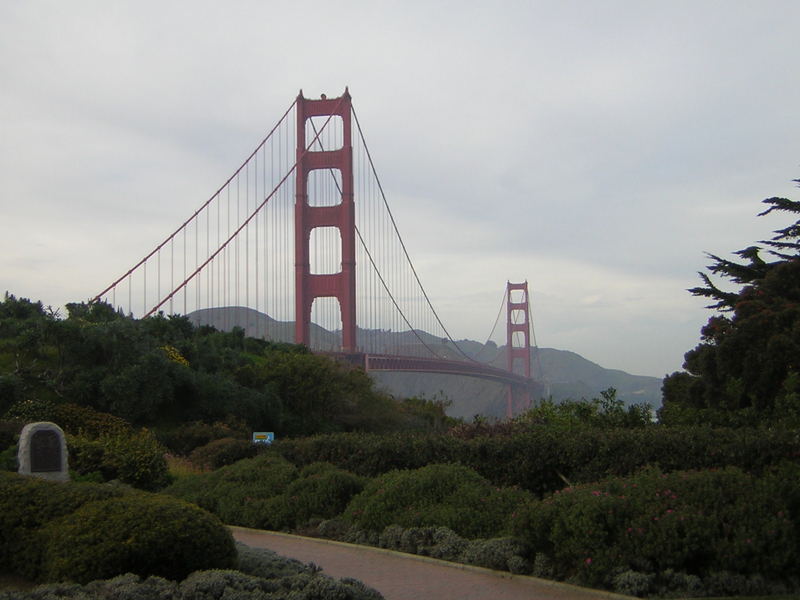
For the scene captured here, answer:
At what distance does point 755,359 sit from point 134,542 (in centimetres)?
1470

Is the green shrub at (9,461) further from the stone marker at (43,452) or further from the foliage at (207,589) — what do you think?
the foliage at (207,589)

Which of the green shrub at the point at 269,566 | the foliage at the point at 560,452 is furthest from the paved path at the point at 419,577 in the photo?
the foliage at the point at 560,452

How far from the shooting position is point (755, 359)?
60.6 ft

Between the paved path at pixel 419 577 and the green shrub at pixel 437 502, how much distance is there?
51cm

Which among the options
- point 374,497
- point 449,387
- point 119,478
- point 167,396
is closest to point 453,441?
point 374,497

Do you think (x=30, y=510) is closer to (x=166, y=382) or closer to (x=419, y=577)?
(x=419, y=577)

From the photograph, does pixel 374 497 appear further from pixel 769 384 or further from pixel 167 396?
pixel 167 396

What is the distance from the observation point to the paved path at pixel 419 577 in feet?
25.3

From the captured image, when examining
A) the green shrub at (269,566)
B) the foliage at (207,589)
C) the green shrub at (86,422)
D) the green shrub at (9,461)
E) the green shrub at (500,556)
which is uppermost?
the green shrub at (86,422)

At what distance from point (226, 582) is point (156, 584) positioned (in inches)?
18.6

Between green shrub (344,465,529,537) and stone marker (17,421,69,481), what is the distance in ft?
14.0

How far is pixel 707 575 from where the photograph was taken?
7508 mm

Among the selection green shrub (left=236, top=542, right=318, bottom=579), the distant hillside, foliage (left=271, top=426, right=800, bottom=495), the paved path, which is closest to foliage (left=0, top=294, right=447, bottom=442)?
the distant hillside

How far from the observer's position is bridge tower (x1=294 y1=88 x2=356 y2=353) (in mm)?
45156
